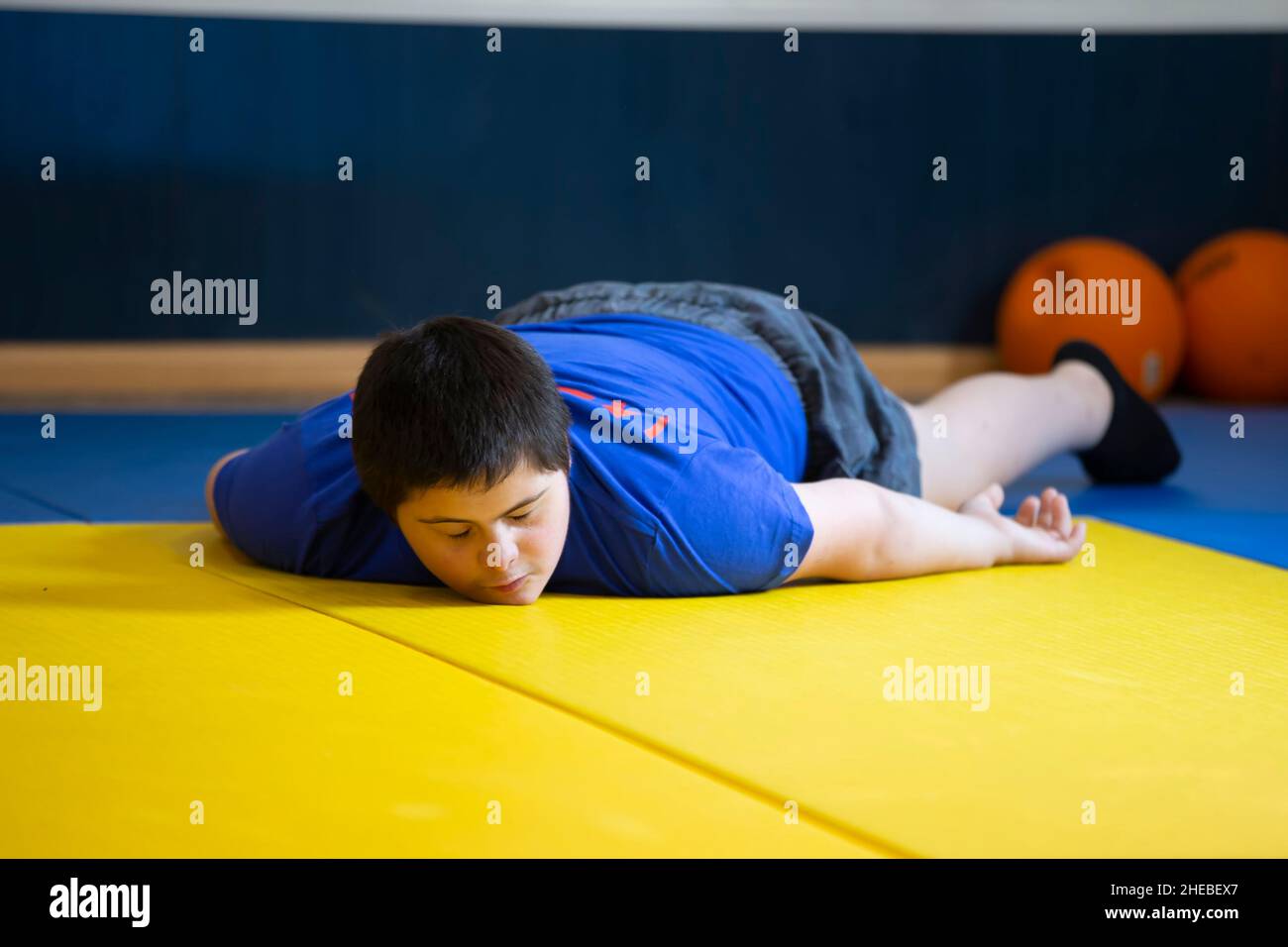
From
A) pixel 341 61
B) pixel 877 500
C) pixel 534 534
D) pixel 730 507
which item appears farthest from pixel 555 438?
pixel 341 61

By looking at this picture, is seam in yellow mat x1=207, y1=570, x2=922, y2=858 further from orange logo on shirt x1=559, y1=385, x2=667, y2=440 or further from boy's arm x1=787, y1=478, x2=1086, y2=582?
boy's arm x1=787, y1=478, x2=1086, y2=582

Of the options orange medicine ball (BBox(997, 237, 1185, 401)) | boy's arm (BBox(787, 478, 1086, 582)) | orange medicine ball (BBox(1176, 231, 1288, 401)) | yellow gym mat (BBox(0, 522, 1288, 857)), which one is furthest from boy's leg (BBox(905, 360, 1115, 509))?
orange medicine ball (BBox(1176, 231, 1288, 401))

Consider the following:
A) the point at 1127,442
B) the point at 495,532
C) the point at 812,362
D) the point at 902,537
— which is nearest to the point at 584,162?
the point at 1127,442

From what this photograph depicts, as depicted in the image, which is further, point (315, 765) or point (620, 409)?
point (620, 409)

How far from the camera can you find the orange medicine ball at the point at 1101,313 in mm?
4188

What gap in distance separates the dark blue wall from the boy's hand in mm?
2590

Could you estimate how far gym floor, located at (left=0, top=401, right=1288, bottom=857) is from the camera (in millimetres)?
1152

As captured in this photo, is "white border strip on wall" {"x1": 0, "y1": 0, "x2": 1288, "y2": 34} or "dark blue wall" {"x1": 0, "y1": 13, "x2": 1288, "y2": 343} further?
"dark blue wall" {"x1": 0, "y1": 13, "x2": 1288, "y2": 343}

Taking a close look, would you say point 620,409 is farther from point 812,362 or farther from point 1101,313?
point 1101,313

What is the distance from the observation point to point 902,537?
1.96 meters

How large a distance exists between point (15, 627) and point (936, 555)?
1.15m

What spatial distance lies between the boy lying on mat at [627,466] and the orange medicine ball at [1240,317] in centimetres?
201

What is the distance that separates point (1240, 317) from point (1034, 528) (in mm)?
2427

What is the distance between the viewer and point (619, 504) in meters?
1.76
